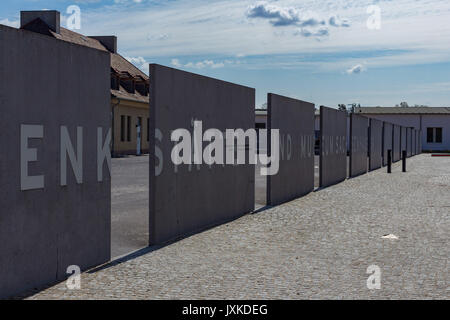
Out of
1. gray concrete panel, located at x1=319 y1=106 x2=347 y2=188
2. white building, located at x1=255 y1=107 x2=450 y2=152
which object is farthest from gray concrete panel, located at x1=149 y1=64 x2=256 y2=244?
white building, located at x1=255 y1=107 x2=450 y2=152

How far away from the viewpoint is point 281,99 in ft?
44.5

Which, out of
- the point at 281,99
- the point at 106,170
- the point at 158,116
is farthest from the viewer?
the point at 281,99

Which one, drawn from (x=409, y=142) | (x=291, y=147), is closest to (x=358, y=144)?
(x=291, y=147)

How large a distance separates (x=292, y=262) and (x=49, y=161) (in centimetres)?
299

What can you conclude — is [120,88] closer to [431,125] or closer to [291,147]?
[291,147]

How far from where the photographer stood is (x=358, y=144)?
25016 mm

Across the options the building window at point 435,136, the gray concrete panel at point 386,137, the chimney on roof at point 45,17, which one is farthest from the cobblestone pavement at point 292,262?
the building window at point 435,136

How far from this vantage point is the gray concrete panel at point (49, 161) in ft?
17.8

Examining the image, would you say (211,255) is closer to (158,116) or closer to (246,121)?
(158,116)

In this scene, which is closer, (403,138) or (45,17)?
(45,17)

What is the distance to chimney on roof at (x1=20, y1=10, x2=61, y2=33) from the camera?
1519 inches

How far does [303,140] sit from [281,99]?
7.91 feet
